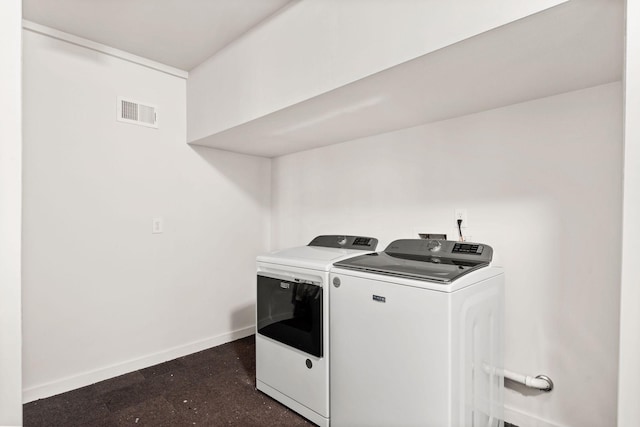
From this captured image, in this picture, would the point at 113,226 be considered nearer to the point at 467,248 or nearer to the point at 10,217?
the point at 10,217

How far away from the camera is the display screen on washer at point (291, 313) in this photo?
1.80 m

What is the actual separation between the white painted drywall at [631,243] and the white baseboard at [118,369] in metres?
2.70

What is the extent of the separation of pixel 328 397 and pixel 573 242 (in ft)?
4.80

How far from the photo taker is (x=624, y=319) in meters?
0.90

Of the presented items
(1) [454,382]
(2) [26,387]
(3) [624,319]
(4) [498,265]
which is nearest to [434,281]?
(1) [454,382]

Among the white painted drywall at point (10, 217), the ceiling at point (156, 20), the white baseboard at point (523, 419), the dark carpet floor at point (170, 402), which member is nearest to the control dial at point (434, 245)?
the white baseboard at point (523, 419)

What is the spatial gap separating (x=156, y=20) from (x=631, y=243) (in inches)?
94.8

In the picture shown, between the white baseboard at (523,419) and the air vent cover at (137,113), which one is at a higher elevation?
the air vent cover at (137,113)

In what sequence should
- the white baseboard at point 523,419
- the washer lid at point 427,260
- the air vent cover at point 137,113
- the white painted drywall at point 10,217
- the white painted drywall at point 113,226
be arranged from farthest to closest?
the air vent cover at point 137,113 < the white painted drywall at point 113,226 < the white baseboard at point 523,419 < the washer lid at point 427,260 < the white painted drywall at point 10,217

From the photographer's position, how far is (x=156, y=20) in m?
1.95

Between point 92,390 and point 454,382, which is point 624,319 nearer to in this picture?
point 454,382

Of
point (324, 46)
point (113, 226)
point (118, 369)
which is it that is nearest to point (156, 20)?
point (324, 46)

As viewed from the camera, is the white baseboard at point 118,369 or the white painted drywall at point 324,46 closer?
the white painted drywall at point 324,46

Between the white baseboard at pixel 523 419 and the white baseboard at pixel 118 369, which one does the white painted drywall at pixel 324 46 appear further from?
the white baseboard at pixel 523 419
